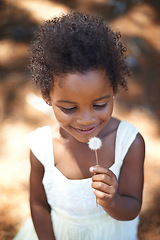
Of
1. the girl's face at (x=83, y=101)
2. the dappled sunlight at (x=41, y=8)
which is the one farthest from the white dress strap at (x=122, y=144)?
the dappled sunlight at (x=41, y=8)

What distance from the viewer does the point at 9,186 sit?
2725 mm

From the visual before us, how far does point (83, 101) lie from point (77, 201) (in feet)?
2.10

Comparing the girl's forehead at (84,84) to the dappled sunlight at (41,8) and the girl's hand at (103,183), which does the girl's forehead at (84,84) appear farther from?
the dappled sunlight at (41,8)

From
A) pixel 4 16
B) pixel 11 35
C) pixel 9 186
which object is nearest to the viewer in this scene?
pixel 9 186

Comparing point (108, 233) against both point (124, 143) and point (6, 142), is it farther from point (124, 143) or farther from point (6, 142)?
point (6, 142)

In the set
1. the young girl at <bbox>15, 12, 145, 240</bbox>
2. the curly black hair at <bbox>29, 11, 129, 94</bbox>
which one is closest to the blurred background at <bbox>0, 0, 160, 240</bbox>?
the young girl at <bbox>15, 12, 145, 240</bbox>

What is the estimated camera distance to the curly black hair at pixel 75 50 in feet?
3.92

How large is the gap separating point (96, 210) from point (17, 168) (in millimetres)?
1401

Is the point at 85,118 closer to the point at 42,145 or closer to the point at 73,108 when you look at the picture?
the point at 73,108

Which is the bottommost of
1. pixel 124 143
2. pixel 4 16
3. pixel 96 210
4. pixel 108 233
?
pixel 108 233

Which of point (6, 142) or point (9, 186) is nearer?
point (9, 186)

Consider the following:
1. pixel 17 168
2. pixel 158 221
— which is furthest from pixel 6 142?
pixel 158 221

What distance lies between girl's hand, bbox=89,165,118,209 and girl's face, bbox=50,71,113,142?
190 mm

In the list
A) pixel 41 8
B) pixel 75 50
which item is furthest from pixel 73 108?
pixel 41 8
